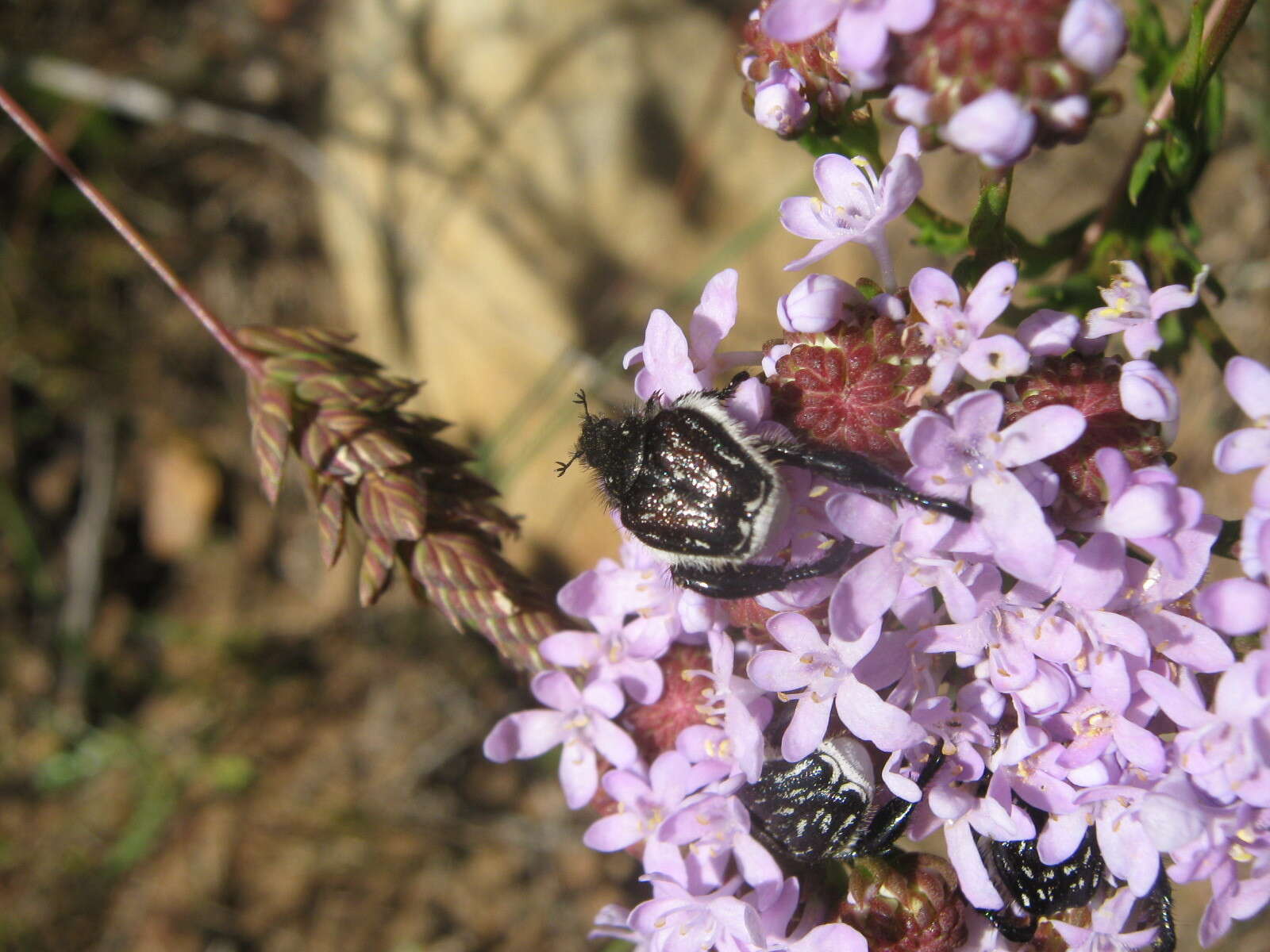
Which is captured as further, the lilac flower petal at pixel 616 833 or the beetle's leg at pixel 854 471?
the lilac flower petal at pixel 616 833

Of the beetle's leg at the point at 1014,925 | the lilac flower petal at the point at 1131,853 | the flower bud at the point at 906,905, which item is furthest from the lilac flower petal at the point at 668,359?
the beetle's leg at the point at 1014,925

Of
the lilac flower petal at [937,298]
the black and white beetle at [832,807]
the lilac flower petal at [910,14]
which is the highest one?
the lilac flower petal at [910,14]

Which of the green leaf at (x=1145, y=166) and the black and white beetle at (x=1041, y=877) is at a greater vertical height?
the green leaf at (x=1145, y=166)

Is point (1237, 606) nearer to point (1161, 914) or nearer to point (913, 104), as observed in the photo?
point (1161, 914)

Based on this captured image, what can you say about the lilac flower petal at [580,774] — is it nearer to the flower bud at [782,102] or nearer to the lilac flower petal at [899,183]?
the lilac flower petal at [899,183]

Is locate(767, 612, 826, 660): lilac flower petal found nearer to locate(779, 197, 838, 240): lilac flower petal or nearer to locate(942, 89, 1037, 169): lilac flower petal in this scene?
locate(779, 197, 838, 240): lilac flower petal

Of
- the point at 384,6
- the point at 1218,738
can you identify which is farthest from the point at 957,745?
the point at 384,6

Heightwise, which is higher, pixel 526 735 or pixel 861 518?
pixel 861 518

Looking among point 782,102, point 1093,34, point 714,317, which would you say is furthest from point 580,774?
point 1093,34
